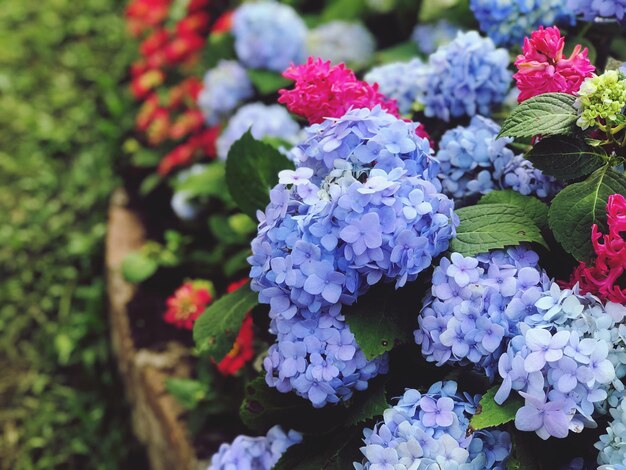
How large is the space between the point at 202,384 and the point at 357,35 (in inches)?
58.5

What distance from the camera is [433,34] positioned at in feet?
8.57

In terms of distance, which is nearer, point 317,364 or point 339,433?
point 317,364

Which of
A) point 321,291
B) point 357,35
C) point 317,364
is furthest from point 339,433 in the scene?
point 357,35

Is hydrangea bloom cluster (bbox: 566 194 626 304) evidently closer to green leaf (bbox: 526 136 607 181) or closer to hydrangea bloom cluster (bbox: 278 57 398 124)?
green leaf (bbox: 526 136 607 181)

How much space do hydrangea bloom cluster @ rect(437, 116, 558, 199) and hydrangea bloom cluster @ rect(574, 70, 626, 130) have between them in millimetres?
248

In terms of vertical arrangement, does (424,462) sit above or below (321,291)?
below

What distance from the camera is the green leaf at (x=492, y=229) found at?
1327mm

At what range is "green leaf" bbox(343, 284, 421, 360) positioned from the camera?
129cm

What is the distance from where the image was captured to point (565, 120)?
1314mm

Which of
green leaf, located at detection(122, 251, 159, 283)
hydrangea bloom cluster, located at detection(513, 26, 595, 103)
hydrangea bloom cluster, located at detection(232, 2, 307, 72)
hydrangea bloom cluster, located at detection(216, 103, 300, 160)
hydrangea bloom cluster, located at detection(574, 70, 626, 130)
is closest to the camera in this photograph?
hydrangea bloom cluster, located at detection(574, 70, 626, 130)

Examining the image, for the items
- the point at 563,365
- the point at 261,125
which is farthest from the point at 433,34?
the point at 563,365

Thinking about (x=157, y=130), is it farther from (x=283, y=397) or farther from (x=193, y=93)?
(x=283, y=397)

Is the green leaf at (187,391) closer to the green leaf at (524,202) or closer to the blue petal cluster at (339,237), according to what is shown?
the blue petal cluster at (339,237)

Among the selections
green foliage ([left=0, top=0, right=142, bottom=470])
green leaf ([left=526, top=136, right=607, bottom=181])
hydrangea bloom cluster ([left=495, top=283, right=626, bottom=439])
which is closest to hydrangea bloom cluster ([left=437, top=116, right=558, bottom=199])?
green leaf ([left=526, top=136, right=607, bottom=181])
